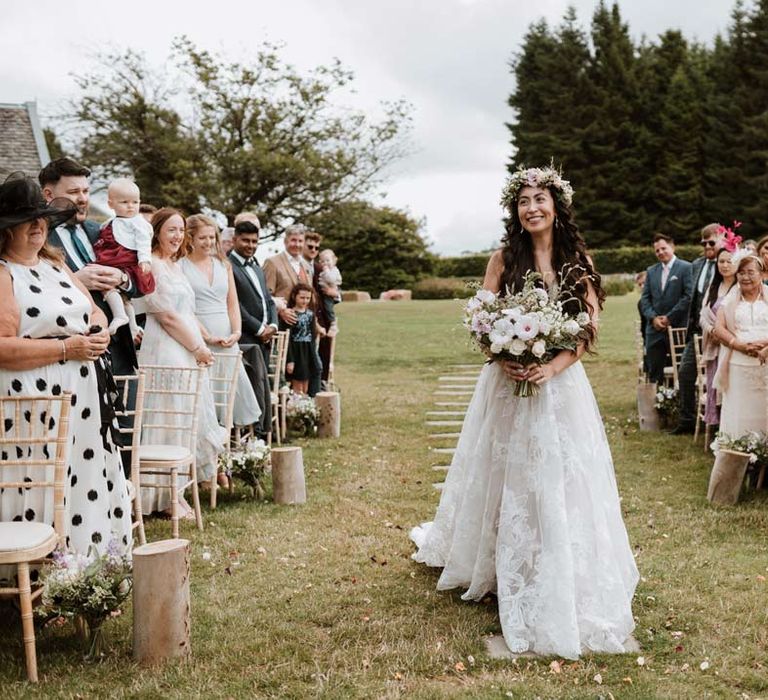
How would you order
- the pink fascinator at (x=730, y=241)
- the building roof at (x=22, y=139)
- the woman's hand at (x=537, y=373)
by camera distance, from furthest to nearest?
the building roof at (x=22, y=139) → the pink fascinator at (x=730, y=241) → the woman's hand at (x=537, y=373)

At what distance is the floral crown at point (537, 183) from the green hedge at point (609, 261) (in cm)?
3762

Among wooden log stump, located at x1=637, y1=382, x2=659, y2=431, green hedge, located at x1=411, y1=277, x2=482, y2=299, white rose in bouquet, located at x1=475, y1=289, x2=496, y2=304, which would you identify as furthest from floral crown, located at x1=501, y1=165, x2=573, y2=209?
green hedge, located at x1=411, y1=277, x2=482, y2=299

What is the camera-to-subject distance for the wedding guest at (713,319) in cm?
853

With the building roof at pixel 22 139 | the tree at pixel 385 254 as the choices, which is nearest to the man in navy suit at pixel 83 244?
the building roof at pixel 22 139

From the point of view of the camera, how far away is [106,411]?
14.8 ft

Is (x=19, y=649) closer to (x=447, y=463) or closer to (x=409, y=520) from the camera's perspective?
(x=409, y=520)

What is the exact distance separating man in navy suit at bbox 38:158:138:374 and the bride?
2.42m

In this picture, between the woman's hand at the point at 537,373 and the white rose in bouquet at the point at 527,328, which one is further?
the woman's hand at the point at 537,373

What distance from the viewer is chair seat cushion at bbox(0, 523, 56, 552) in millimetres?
3576

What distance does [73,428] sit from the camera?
4.39 metres

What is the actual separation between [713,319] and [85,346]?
22.0 ft

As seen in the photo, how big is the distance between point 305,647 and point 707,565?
8.70ft

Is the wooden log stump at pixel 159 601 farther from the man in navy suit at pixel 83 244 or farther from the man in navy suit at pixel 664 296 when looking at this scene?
the man in navy suit at pixel 664 296

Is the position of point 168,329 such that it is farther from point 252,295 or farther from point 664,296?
point 664,296
